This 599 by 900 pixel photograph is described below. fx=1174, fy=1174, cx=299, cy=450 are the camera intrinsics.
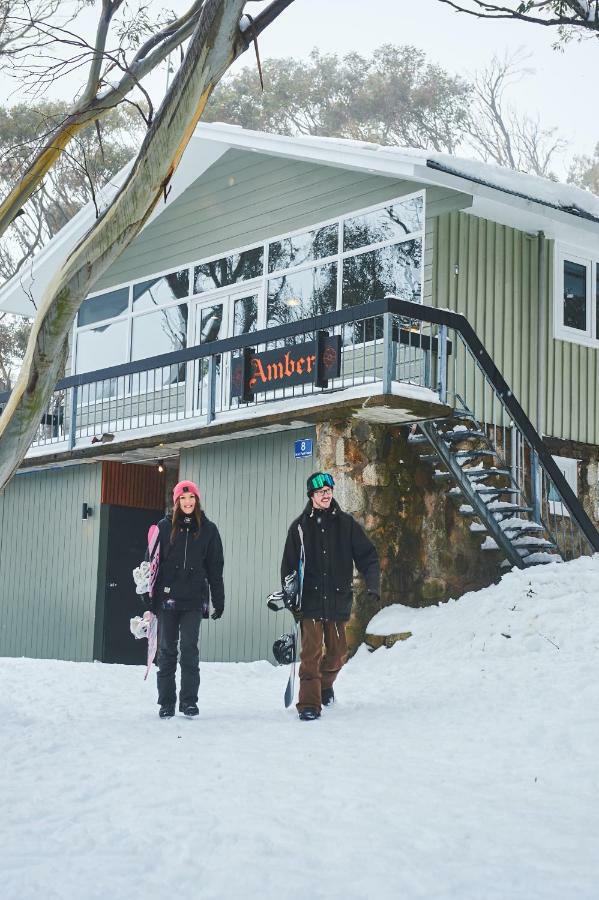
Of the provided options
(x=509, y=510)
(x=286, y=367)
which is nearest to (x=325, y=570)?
(x=509, y=510)

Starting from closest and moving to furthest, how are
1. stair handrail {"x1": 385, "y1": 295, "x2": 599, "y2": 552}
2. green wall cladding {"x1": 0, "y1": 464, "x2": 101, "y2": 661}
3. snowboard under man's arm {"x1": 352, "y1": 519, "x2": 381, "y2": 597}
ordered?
snowboard under man's arm {"x1": 352, "y1": 519, "x2": 381, "y2": 597}, stair handrail {"x1": 385, "y1": 295, "x2": 599, "y2": 552}, green wall cladding {"x1": 0, "y1": 464, "x2": 101, "y2": 661}

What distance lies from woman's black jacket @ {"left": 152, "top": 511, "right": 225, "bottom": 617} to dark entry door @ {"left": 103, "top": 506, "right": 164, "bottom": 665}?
6760mm

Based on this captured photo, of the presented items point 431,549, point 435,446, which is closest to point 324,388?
point 435,446

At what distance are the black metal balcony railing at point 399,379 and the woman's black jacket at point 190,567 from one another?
3106mm

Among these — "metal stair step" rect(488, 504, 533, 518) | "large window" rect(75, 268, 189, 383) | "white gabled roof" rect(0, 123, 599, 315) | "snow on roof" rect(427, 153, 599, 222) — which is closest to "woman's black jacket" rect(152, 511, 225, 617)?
"white gabled roof" rect(0, 123, 599, 315)

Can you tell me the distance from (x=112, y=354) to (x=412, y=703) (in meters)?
10.1

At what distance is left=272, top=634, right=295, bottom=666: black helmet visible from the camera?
9227 mm

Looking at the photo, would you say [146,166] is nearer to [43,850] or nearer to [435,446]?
[43,850]

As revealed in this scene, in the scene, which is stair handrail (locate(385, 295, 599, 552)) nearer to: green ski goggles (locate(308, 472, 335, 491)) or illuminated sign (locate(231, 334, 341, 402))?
illuminated sign (locate(231, 334, 341, 402))

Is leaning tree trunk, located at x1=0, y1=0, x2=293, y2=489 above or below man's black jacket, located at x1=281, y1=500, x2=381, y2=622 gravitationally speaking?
above

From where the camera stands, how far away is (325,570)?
8.87 m

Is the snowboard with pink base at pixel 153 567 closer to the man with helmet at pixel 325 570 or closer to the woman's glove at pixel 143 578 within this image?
the woman's glove at pixel 143 578

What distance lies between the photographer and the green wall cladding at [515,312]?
43.7 feet

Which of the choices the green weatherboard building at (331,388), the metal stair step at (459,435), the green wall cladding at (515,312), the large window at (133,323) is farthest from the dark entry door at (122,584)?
the green wall cladding at (515,312)
